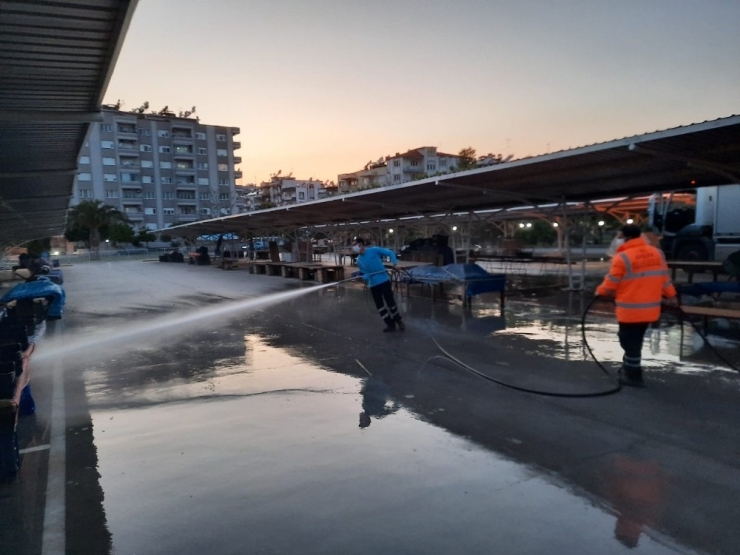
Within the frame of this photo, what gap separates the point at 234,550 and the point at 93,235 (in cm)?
6676

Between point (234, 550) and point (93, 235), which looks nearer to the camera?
point (234, 550)

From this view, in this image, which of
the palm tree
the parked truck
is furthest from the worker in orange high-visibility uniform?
the palm tree

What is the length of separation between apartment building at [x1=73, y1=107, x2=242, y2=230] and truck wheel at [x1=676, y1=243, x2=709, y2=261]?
2515 inches

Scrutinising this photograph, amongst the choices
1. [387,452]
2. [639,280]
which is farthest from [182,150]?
[387,452]

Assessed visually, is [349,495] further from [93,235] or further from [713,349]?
[93,235]

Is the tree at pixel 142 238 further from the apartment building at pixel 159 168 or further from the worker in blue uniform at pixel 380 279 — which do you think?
the worker in blue uniform at pixel 380 279

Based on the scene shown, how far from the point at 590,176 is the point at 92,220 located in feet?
202

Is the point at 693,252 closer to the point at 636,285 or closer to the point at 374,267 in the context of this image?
the point at 374,267

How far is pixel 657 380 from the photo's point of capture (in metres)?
6.04

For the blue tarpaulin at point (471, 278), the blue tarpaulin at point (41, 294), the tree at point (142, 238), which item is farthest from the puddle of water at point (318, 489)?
the tree at point (142, 238)

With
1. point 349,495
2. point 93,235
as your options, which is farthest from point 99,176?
point 349,495

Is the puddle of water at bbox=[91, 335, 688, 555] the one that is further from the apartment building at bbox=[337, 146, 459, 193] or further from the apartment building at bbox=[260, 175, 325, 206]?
the apartment building at bbox=[260, 175, 325, 206]

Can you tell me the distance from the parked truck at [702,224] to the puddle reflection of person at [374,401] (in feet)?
50.7

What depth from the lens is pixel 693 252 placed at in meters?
17.9
